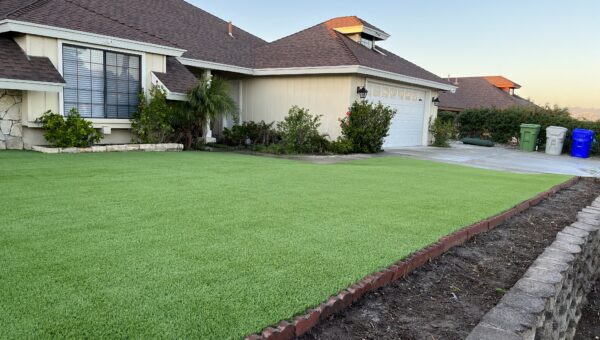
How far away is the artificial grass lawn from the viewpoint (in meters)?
2.41

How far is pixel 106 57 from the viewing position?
11.0 meters

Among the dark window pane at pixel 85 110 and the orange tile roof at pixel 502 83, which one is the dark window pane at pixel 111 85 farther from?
the orange tile roof at pixel 502 83

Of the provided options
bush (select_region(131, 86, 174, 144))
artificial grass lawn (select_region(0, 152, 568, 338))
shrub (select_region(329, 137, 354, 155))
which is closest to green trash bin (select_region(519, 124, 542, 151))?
shrub (select_region(329, 137, 354, 155))

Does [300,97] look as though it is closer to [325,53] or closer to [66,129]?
[325,53]

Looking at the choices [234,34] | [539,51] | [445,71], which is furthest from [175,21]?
[445,71]

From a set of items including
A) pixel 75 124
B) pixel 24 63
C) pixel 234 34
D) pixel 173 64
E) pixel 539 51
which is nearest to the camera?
pixel 24 63

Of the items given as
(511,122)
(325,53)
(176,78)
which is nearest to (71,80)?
(176,78)

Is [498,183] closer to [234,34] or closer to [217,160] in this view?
[217,160]

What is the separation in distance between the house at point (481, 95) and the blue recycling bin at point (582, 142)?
12.7 meters

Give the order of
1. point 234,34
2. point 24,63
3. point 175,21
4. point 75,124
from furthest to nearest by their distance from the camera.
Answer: point 234,34 → point 175,21 → point 75,124 → point 24,63

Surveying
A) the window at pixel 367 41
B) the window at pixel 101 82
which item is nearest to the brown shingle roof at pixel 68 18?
the window at pixel 101 82

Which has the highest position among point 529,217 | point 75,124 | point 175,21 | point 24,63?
point 175,21

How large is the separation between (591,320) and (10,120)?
37.5 feet

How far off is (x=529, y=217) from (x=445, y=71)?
115 ft
